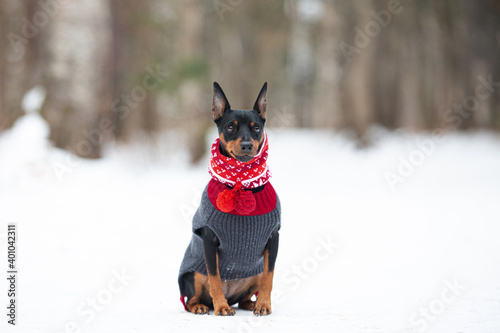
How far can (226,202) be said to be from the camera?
337 cm

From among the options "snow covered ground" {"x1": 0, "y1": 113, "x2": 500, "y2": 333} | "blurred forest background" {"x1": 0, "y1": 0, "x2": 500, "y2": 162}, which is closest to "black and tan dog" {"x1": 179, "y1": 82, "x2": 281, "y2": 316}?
"snow covered ground" {"x1": 0, "y1": 113, "x2": 500, "y2": 333}

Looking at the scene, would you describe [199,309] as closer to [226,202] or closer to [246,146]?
[226,202]

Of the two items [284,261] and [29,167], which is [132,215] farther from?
[284,261]

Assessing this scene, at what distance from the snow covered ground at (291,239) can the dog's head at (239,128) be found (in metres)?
1.08

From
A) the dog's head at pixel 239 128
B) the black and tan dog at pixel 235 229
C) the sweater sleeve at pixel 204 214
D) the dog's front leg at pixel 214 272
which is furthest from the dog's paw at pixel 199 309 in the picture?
the dog's head at pixel 239 128

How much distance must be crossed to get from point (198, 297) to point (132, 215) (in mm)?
4526

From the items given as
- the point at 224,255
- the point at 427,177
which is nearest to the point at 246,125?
the point at 224,255

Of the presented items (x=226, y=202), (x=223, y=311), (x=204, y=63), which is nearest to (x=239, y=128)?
(x=226, y=202)

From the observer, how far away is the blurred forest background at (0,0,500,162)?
10.2 metres

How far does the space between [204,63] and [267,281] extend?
9.88 m

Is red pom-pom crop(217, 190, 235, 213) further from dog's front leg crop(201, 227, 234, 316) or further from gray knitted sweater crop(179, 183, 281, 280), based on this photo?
dog's front leg crop(201, 227, 234, 316)

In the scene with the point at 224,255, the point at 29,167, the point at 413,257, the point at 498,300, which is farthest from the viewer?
the point at 29,167

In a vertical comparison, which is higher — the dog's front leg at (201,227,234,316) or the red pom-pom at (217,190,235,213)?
the red pom-pom at (217,190,235,213)

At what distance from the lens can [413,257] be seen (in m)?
5.94
